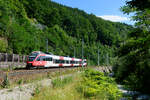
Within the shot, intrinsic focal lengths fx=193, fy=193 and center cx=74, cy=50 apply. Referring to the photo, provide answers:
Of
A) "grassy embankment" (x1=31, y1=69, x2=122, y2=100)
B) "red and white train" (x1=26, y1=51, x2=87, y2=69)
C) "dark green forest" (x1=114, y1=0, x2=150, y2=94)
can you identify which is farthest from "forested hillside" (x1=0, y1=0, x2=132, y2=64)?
"grassy embankment" (x1=31, y1=69, x2=122, y2=100)

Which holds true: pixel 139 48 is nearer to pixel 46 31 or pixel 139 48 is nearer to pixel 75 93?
pixel 75 93

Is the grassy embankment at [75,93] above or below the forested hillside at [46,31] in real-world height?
below

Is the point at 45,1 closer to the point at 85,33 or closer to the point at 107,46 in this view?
the point at 85,33

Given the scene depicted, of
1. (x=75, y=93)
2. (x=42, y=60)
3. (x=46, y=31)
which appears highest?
(x=46, y=31)

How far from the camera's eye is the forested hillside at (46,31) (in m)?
40.9

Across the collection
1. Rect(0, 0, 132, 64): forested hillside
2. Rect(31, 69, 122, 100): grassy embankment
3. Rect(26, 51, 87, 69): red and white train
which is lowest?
Rect(31, 69, 122, 100): grassy embankment

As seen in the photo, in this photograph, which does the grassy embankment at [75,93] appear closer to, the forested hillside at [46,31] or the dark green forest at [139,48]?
the dark green forest at [139,48]

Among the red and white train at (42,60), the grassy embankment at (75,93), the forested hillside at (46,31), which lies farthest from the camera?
the forested hillside at (46,31)

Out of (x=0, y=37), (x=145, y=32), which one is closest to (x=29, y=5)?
(x=0, y=37)

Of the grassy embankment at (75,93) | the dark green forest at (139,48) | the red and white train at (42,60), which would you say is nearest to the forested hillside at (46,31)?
the dark green forest at (139,48)

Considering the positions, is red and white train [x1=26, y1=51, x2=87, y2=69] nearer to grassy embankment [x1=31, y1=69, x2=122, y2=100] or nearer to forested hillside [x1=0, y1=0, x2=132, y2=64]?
forested hillside [x1=0, y1=0, x2=132, y2=64]

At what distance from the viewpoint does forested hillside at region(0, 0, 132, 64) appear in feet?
134

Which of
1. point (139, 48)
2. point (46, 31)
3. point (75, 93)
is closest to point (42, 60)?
point (139, 48)

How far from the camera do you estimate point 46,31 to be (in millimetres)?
73062
